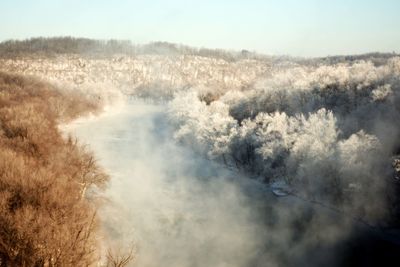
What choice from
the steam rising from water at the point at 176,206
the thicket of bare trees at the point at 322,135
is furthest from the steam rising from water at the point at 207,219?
the thicket of bare trees at the point at 322,135

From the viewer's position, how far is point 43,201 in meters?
22.5

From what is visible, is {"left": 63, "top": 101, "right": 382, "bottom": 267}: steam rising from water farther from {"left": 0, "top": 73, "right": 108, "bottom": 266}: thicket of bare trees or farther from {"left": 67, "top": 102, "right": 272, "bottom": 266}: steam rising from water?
{"left": 0, "top": 73, "right": 108, "bottom": 266}: thicket of bare trees

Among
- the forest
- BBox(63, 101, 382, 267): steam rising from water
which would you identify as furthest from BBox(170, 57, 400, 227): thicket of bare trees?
BBox(63, 101, 382, 267): steam rising from water

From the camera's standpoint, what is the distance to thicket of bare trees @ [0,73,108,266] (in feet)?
59.5

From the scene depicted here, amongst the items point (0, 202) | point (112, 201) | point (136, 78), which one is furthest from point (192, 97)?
point (136, 78)

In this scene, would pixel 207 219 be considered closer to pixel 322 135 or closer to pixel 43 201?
pixel 322 135

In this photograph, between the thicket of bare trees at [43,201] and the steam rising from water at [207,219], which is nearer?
the thicket of bare trees at [43,201]

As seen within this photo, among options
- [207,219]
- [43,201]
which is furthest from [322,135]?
[43,201]

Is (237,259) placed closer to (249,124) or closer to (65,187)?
(65,187)

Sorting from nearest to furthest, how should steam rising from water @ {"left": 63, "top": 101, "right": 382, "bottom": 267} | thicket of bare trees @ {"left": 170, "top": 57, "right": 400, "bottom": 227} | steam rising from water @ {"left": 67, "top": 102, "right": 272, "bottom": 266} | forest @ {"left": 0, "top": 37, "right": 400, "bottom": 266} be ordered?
forest @ {"left": 0, "top": 37, "right": 400, "bottom": 266} < steam rising from water @ {"left": 63, "top": 101, "right": 382, "bottom": 267} < steam rising from water @ {"left": 67, "top": 102, "right": 272, "bottom": 266} < thicket of bare trees @ {"left": 170, "top": 57, "right": 400, "bottom": 227}

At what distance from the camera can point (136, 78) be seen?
17125 cm

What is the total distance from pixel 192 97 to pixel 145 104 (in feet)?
173

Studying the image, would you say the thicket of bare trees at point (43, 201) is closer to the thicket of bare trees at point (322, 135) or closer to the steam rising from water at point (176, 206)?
the steam rising from water at point (176, 206)

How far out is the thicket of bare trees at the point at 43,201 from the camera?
59.5ft
